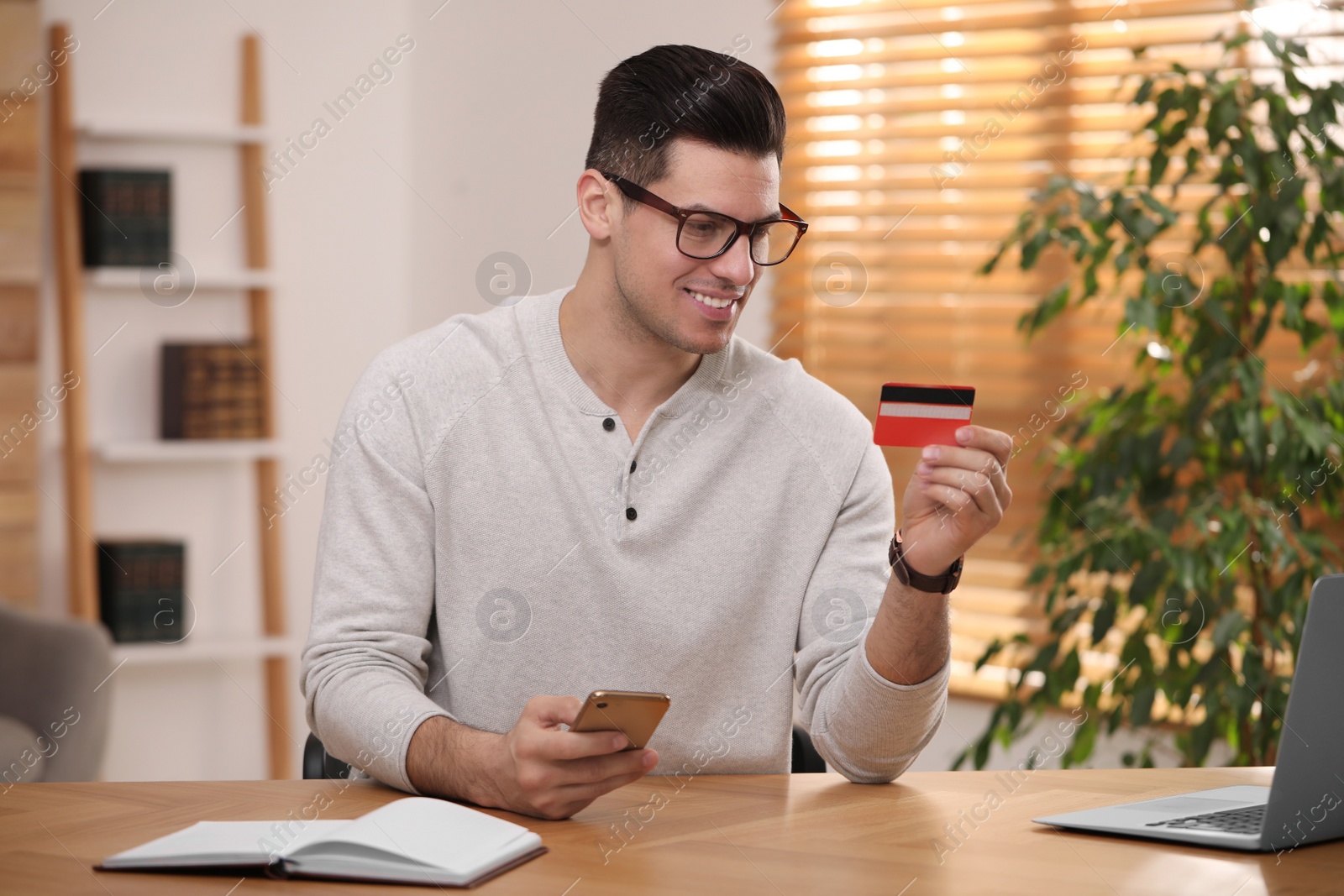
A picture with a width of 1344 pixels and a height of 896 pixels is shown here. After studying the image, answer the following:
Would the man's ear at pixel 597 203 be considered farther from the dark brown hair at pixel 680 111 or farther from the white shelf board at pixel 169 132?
the white shelf board at pixel 169 132

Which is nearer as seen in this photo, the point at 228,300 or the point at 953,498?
the point at 953,498

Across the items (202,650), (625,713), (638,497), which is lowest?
(202,650)

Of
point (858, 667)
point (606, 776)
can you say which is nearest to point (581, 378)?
point (858, 667)

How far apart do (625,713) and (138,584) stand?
8.64ft

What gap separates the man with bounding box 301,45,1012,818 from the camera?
61.4 inches

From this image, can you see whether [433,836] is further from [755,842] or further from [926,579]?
[926,579]

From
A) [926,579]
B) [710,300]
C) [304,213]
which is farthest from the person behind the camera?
[304,213]

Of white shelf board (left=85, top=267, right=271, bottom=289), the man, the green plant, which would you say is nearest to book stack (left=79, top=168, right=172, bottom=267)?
white shelf board (left=85, top=267, right=271, bottom=289)

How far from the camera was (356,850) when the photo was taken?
1.00 m

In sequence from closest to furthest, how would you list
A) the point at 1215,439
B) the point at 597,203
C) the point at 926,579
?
the point at 926,579, the point at 597,203, the point at 1215,439

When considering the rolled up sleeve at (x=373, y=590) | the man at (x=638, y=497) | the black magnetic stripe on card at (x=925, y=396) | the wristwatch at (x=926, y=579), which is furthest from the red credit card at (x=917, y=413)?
the rolled up sleeve at (x=373, y=590)

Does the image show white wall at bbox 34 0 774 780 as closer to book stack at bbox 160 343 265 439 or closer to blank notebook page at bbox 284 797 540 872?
book stack at bbox 160 343 265 439

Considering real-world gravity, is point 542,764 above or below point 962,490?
below

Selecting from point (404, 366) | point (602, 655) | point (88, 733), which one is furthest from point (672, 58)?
point (88, 733)
